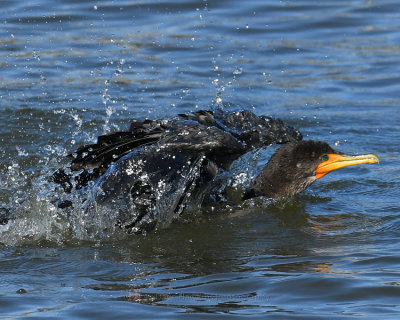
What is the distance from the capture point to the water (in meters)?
5.38

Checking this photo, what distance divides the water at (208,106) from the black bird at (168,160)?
0.25 m

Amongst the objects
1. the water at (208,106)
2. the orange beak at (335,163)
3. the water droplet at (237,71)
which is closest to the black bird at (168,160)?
the orange beak at (335,163)

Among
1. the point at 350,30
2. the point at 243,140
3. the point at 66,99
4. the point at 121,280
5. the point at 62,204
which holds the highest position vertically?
Answer: the point at 350,30

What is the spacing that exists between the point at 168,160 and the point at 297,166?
133cm

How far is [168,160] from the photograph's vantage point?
21.8ft

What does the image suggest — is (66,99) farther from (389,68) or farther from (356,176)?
(389,68)

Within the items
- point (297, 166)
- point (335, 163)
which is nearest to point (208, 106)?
point (297, 166)

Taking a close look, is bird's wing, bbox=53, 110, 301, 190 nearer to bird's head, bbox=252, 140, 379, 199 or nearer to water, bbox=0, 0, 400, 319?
bird's head, bbox=252, 140, 379, 199

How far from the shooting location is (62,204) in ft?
23.0

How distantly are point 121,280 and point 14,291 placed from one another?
0.72m

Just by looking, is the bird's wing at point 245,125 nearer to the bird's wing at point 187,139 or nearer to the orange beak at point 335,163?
the bird's wing at point 187,139

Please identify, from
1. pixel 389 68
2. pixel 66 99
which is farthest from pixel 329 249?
pixel 389 68

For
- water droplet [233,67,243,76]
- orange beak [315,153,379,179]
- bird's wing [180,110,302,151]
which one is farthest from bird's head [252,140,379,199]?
water droplet [233,67,243,76]

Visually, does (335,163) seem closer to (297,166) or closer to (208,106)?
(297,166)
